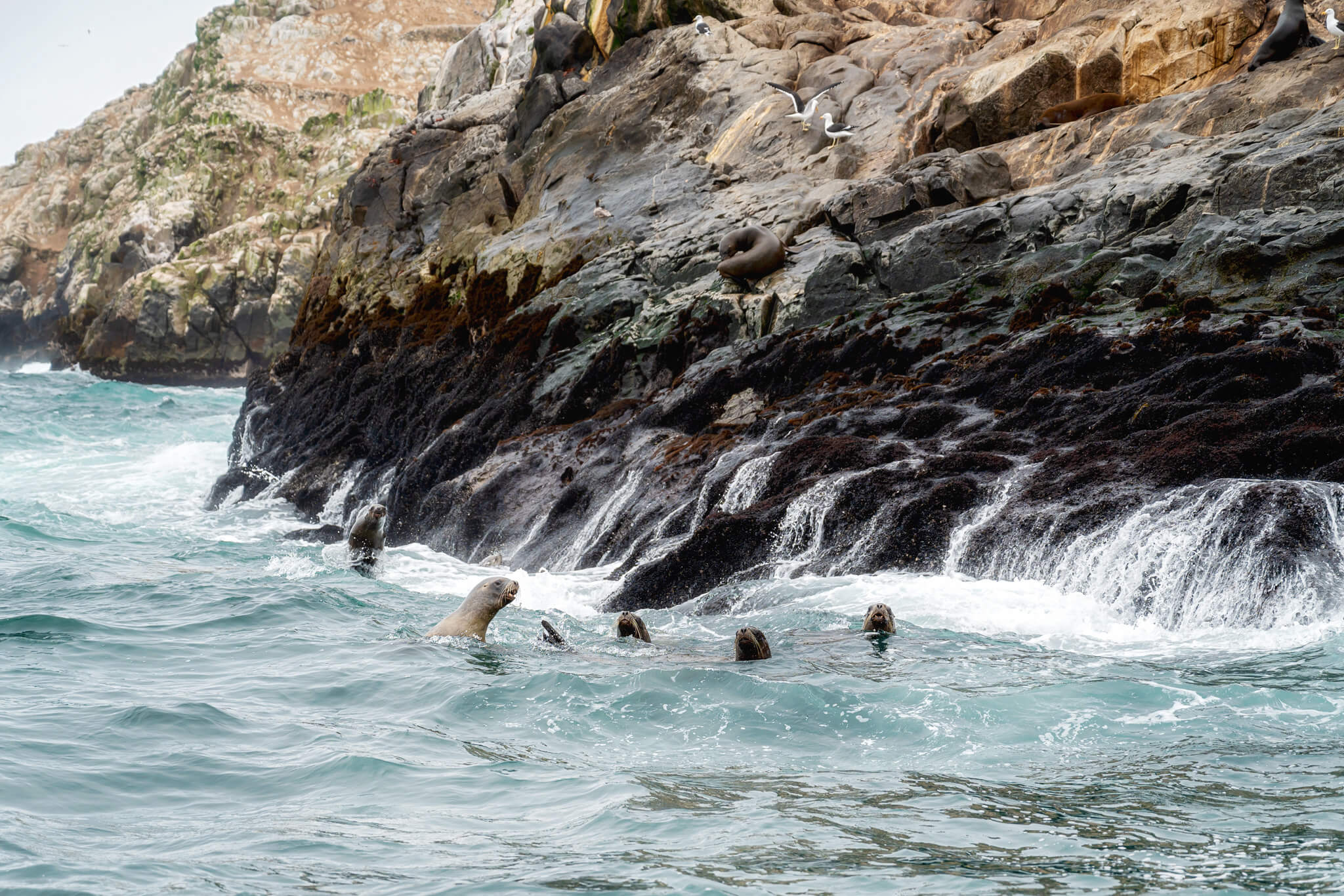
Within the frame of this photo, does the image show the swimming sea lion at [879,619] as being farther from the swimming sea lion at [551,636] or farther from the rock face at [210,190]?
the rock face at [210,190]

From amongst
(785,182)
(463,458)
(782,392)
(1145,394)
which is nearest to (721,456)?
(782,392)

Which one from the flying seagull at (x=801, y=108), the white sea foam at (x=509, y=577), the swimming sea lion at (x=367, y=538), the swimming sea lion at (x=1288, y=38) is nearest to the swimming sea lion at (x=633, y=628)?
the white sea foam at (x=509, y=577)

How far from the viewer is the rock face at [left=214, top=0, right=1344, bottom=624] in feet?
30.6

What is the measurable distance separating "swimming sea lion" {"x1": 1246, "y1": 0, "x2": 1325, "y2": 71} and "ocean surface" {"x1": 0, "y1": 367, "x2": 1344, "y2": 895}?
9128 millimetres

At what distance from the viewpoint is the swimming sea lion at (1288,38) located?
529 inches

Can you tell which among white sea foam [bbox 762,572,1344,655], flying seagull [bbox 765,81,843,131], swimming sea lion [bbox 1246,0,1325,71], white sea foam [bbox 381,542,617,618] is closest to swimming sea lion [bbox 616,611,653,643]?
white sea foam [bbox 762,572,1344,655]

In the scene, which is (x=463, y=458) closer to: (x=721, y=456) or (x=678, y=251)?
(x=678, y=251)

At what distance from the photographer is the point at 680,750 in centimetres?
568

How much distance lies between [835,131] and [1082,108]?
3.76 meters

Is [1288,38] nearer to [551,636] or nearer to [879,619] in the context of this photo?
[879,619]

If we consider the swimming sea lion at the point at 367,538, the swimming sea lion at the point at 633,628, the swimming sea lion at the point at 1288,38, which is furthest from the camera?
the swimming sea lion at the point at 1288,38

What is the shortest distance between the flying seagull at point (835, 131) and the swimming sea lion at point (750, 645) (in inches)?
472

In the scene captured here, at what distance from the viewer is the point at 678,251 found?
1644cm

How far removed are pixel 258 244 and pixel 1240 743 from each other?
186 feet
